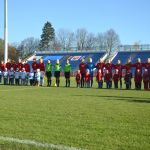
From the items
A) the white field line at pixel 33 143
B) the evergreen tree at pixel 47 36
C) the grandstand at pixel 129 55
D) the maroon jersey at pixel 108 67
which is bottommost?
the white field line at pixel 33 143

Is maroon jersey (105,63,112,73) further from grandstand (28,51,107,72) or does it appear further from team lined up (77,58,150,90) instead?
grandstand (28,51,107,72)

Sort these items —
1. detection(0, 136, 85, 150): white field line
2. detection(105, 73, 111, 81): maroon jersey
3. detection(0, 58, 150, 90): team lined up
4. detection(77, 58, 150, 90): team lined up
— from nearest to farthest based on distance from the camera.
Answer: detection(0, 136, 85, 150): white field line
detection(77, 58, 150, 90): team lined up
detection(0, 58, 150, 90): team lined up
detection(105, 73, 111, 81): maroon jersey

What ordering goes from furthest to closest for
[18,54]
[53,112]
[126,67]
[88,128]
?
[18,54], [126,67], [53,112], [88,128]

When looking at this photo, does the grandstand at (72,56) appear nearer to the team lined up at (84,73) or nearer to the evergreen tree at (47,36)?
the evergreen tree at (47,36)

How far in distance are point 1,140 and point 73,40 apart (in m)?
99.9

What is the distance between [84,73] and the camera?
23891 mm

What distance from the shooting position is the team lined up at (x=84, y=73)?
2231cm

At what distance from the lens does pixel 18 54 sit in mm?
105688

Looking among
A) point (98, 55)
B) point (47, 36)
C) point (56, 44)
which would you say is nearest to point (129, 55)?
point (98, 55)

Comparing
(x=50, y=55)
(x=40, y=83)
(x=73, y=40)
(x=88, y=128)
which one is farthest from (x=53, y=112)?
(x=73, y=40)

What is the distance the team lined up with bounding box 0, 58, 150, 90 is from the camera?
73.2 ft

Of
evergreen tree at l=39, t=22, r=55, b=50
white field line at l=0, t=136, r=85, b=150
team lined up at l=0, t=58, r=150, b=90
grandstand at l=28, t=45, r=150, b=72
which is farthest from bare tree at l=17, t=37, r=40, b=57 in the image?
white field line at l=0, t=136, r=85, b=150

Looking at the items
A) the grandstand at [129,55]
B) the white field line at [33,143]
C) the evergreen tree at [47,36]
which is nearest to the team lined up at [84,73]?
the white field line at [33,143]

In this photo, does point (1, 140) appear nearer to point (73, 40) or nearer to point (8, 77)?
point (8, 77)
